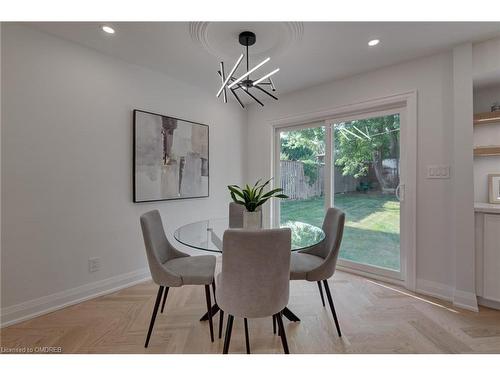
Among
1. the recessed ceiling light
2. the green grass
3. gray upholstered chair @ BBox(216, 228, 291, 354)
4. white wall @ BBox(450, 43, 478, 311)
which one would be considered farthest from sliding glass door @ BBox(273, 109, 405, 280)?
the recessed ceiling light

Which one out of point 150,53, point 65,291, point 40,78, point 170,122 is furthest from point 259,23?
point 65,291

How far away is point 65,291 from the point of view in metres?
2.19

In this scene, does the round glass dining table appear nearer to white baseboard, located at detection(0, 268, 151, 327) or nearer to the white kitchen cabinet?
white baseboard, located at detection(0, 268, 151, 327)

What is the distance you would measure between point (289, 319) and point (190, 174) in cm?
210

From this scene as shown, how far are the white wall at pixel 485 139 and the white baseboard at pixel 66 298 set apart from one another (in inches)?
149

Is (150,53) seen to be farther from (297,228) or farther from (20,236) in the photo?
(297,228)

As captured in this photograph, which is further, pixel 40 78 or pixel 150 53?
pixel 150 53

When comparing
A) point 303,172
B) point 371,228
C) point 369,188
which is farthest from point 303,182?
point 371,228

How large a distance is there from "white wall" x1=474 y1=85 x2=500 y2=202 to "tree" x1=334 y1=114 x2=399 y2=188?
75 centimetres

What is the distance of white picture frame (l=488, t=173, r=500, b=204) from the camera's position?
2.37 metres

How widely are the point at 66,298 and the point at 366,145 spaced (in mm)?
3565

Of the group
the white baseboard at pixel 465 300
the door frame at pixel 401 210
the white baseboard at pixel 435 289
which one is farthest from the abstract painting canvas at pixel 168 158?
the white baseboard at pixel 465 300

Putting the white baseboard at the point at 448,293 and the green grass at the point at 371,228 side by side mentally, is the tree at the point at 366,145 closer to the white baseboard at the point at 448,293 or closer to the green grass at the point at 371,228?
the green grass at the point at 371,228

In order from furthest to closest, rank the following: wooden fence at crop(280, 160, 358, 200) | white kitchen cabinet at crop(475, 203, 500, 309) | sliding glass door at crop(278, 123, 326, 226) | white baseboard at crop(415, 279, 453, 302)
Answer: sliding glass door at crop(278, 123, 326, 226) → wooden fence at crop(280, 160, 358, 200) → white baseboard at crop(415, 279, 453, 302) → white kitchen cabinet at crop(475, 203, 500, 309)
